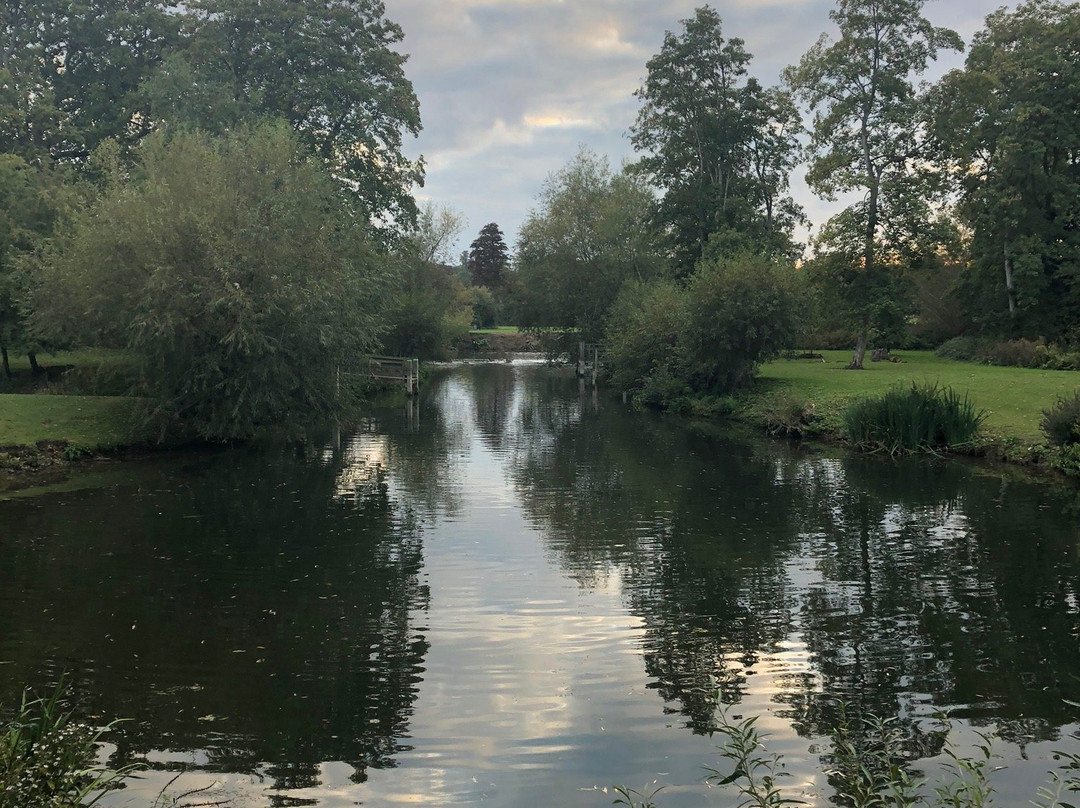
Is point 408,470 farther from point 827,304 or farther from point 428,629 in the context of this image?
point 827,304

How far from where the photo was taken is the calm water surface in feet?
23.4

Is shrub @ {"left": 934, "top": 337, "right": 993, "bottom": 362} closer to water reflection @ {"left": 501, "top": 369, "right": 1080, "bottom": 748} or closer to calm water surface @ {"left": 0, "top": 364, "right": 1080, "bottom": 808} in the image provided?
water reflection @ {"left": 501, "top": 369, "right": 1080, "bottom": 748}

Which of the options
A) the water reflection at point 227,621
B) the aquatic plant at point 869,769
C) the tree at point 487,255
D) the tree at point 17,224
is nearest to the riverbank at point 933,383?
the water reflection at point 227,621

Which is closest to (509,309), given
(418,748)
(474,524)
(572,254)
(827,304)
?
(572,254)

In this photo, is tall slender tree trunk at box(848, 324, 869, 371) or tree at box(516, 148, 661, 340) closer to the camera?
tall slender tree trunk at box(848, 324, 869, 371)

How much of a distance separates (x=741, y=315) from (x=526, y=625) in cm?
2692

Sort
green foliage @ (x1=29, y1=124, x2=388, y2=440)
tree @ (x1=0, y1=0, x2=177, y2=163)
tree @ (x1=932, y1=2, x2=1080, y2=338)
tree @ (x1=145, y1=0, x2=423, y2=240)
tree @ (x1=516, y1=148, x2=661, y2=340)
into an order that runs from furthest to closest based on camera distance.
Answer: tree @ (x1=516, y1=148, x2=661, y2=340), tree @ (x1=932, y1=2, x2=1080, y2=338), tree @ (x1=0, y1=0, x2=177, y2=163), tree @ (x1=145, y1=0, x2=423, y2=240), green foliage @ (x1=29, y1=124, x2=388, y2=440)

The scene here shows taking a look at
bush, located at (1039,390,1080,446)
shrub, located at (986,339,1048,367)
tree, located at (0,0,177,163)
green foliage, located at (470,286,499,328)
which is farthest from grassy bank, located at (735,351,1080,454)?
green foliage, located at (470,286,499,328)

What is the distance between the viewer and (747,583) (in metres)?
12.2

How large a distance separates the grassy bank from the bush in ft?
2.00

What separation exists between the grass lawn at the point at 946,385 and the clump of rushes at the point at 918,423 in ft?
2.37

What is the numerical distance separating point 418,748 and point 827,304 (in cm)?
4076

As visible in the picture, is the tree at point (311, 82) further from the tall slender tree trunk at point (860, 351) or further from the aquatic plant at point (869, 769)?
the aquatic plant at point (869, 769)

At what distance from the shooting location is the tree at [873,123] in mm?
41062
